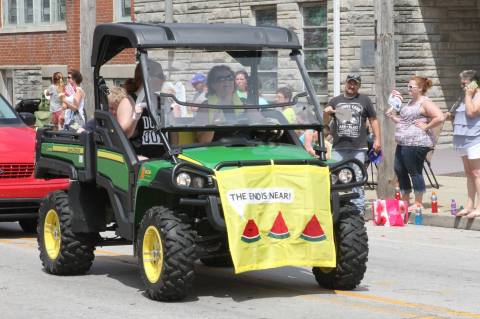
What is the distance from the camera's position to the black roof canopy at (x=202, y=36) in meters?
10.0

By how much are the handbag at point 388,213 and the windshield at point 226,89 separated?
5417 millimetres

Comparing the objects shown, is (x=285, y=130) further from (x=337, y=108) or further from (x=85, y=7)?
(x=85, y=7)

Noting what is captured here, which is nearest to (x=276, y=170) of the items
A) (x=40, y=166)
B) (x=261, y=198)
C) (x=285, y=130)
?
(x=261, y=198)

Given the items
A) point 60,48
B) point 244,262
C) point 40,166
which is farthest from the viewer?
point 60,48

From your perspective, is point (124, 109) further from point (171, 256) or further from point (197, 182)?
point (171, 256)

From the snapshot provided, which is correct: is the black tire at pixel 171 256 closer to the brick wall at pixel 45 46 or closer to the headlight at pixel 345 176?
the headlight at pixel 345 176

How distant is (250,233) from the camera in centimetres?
922

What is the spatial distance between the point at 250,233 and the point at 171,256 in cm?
62

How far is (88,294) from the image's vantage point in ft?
32.7

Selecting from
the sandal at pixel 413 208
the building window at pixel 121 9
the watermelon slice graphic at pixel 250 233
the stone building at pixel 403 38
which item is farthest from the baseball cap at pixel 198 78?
the building window at pixel 121 9

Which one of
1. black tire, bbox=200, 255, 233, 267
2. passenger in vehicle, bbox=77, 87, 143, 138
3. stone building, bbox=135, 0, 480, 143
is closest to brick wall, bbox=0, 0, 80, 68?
stone building, bbox=135, 0, 480, 143

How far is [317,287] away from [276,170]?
1363mm

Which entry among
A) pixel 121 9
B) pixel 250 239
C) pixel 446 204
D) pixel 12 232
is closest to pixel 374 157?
pixel 446 204

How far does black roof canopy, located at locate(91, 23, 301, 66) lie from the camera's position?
10.0 m
